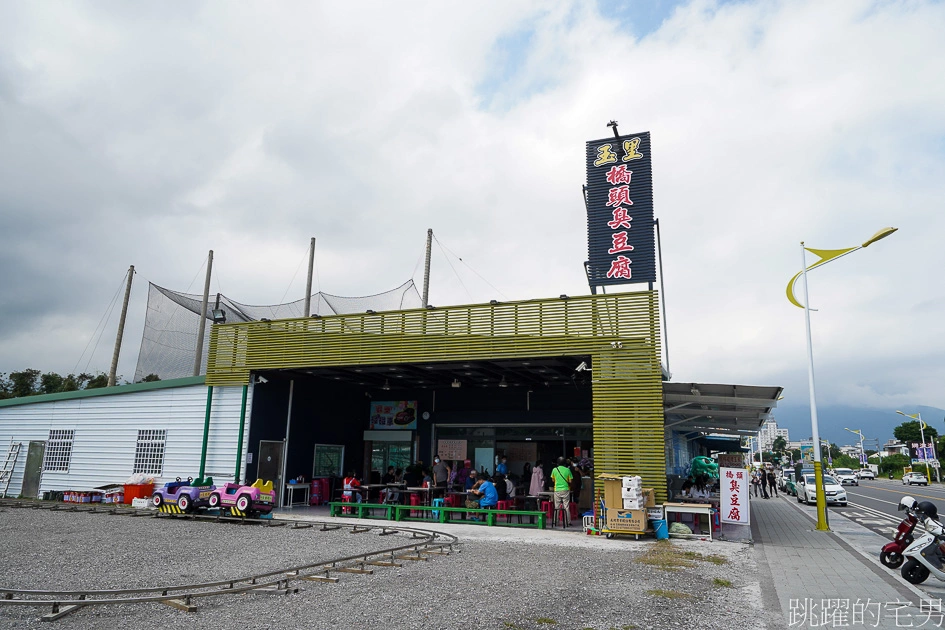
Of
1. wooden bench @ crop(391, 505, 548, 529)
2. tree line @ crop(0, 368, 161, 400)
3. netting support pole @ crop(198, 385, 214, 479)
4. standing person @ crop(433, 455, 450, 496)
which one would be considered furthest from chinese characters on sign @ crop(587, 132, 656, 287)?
tree line @ crop(0, 368, 161, 400)

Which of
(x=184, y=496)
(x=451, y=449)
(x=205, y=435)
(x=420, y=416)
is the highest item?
(x=420, y=416)

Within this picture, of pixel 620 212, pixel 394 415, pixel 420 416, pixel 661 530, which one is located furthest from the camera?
pixel 394 415

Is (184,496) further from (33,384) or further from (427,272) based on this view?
(33,384)

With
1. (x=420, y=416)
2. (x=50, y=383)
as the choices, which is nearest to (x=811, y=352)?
(x=420, y=416)

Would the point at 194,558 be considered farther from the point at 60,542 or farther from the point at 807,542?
the point at 807,542

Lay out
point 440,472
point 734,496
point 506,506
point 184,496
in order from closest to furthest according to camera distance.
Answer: point 734,496, point 184,496, point 506,506, point 440,472

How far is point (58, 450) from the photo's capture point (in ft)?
66.8

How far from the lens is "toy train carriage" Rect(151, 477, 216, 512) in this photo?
596 inches

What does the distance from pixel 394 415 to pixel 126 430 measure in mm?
8478

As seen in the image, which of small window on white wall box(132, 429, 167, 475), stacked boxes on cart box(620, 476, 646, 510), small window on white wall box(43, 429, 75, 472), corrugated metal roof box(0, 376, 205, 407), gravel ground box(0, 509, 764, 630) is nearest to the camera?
gravel ground box(0, 509, 764, 630)

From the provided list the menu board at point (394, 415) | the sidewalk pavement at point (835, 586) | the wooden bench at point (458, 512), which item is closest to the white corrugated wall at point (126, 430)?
the wooden bench at point (458, 512)

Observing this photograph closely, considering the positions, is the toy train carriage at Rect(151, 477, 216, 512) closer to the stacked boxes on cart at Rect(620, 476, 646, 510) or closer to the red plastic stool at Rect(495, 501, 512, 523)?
the red plastic stool at Rect(495, 501, 512, 523)

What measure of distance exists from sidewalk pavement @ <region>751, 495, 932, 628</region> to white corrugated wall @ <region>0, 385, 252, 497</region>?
13.7 metres

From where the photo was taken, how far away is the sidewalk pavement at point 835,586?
628cm
